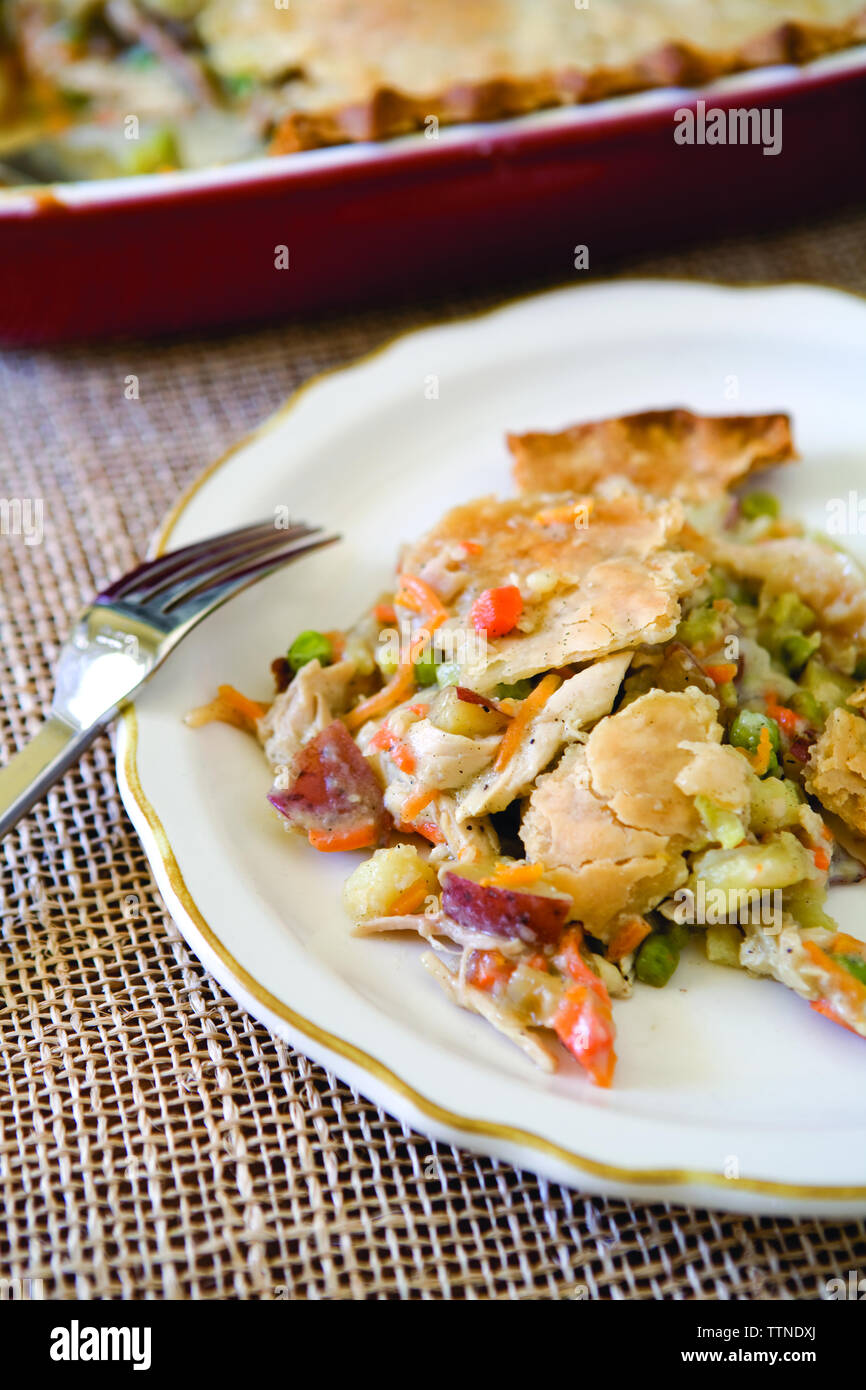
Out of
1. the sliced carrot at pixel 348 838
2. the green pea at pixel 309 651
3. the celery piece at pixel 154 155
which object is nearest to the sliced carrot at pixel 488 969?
the sliced carrot at pixel 348 838

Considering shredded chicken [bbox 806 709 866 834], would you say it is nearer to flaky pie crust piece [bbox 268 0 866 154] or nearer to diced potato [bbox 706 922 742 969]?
diced potato [bbox 706 922 742 969]

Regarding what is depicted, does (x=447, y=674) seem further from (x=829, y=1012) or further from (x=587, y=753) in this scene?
(x=829, y=1012)

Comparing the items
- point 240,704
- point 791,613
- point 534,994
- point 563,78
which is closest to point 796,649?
point 791,613

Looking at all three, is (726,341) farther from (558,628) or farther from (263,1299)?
(263,1299)

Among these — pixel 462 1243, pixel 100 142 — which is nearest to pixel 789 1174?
pixel 462 1243

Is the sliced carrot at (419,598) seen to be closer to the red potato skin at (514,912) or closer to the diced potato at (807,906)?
the red potato skin at (514,912)

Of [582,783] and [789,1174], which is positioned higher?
[582,783]
